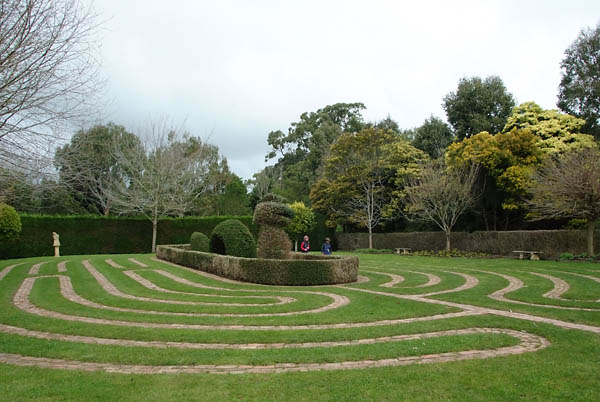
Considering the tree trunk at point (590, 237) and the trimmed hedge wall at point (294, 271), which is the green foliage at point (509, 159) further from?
the trimmed hedge wall at point (294, 271)

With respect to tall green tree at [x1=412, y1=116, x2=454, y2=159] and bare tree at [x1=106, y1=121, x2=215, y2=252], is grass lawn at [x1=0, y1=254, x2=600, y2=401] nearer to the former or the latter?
bare tree at [x1=106, y1=121, x2=215, y2=252]

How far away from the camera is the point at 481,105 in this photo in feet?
92.4

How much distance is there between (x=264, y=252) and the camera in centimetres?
1273

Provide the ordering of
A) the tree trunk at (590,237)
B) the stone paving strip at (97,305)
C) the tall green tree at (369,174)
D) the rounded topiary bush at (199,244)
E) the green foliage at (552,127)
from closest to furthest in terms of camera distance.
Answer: the stone paving strip at (97,305) → the tree trunk at (590,237) → the rounded topiary bush at (199,244) → the green foliage at (552,127) → the tall green tree at (369,174)

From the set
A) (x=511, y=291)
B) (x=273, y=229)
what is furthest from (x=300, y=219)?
(x=511, y=291)

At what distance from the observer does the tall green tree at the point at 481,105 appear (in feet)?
91.9

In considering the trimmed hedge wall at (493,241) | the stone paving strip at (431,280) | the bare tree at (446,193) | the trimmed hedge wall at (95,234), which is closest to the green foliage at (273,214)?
the stone paving strip at (431,280)

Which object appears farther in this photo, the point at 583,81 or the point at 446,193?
the point at 583,81

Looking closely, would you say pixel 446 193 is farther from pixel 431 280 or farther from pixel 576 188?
pixel 431 280

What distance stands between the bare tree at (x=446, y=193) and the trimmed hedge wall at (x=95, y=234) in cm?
1243

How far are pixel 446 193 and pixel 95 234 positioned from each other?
21.4 metres

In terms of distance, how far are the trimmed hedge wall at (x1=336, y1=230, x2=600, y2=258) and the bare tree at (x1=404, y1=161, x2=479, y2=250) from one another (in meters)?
1.19

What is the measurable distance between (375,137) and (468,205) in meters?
8.19

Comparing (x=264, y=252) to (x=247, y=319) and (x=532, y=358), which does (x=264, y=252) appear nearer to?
(x=247, y=319)
